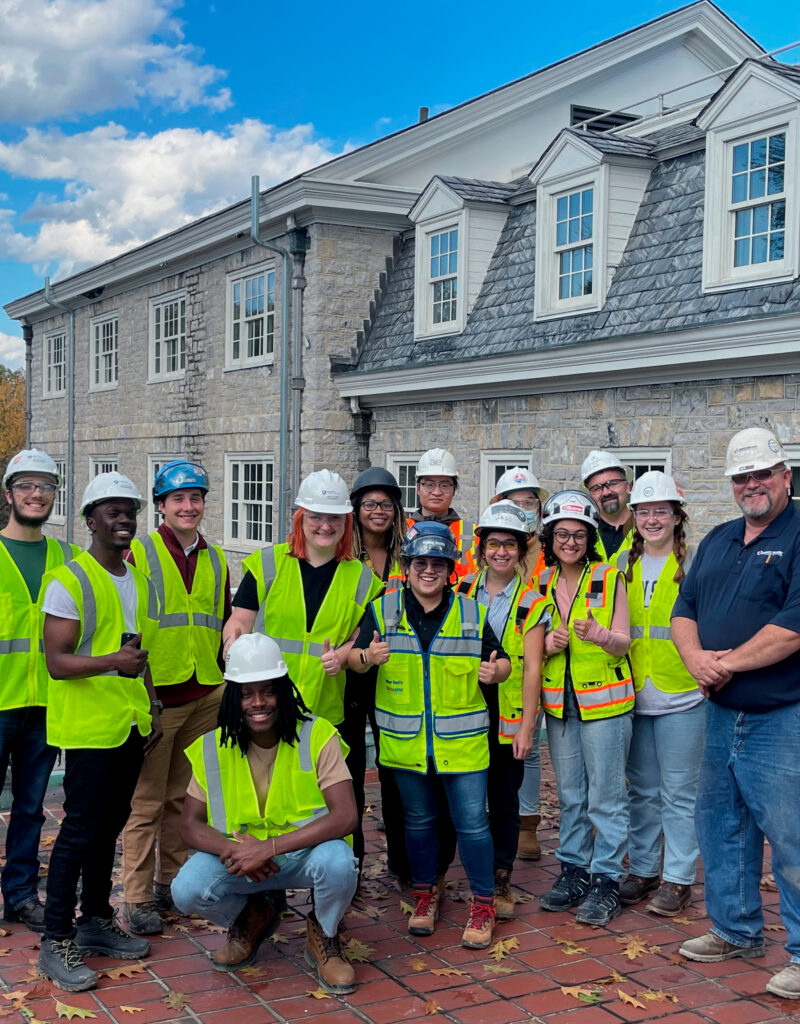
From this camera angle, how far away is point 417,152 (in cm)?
1451

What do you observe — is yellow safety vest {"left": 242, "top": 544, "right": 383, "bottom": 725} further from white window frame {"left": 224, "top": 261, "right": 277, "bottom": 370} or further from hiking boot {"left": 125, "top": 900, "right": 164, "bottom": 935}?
A: white window frame {"left": 224, "top": 261, "right": 277, "bottom": 370}

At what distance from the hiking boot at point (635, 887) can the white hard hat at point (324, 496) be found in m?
2.22

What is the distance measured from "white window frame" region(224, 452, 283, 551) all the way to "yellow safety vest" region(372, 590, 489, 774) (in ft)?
33.7

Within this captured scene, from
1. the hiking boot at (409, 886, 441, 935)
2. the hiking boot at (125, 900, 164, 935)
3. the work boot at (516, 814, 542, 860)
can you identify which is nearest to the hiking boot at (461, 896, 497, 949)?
the hiking boot at (409, 886, 441, 935)

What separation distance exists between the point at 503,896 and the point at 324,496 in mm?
2009

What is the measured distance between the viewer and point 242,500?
15914 mm

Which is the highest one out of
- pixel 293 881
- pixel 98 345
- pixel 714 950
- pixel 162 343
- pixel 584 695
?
pixel 98 345

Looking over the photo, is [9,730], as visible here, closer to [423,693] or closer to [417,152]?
[423,693]

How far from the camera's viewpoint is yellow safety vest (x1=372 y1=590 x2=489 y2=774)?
458 cm

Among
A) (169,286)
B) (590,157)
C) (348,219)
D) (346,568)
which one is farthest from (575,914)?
(169,286)

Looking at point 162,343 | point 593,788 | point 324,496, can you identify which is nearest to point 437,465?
point 324,496

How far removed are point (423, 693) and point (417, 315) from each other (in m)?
9.13

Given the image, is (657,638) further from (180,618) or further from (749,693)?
(180,618)

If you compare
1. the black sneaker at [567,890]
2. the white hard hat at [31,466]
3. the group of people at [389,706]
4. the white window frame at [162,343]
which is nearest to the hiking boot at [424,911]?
the group of people at [389,706]
